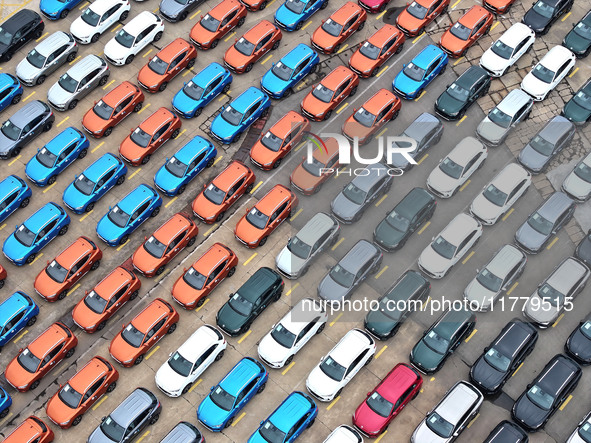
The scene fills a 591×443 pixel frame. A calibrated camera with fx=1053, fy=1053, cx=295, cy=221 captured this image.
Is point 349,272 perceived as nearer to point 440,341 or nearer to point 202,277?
point 440,341

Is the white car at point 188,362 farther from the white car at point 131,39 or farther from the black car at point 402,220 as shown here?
the white car at point 131,39

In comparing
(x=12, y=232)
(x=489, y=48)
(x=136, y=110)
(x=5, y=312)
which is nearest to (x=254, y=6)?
(x=136, y=110)

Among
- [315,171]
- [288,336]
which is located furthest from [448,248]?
[288,336]

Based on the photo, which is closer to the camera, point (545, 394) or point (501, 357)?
point (545, 394)

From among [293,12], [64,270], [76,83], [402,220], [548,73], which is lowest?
[402,220]

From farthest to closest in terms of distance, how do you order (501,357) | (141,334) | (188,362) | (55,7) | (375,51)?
(55,7), (375,51), (141,334), (188,362), (501,357)

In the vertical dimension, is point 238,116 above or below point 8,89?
below

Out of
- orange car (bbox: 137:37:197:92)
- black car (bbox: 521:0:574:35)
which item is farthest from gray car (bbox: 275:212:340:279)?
black car (bbox: 521:0:574:35)
